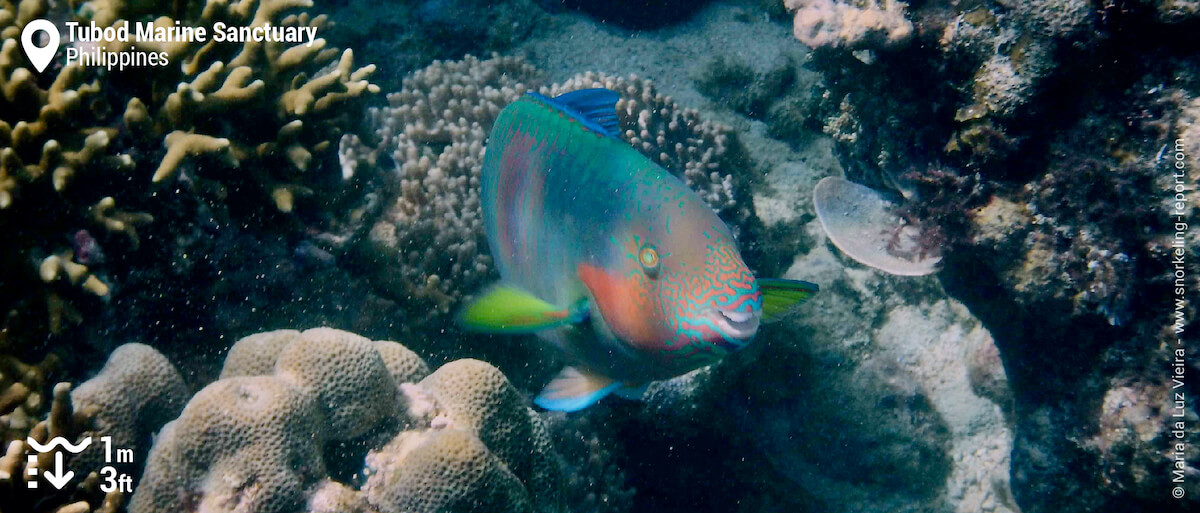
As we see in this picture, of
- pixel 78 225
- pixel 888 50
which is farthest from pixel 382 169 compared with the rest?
pixel 888 50

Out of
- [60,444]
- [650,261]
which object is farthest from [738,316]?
[60,444]

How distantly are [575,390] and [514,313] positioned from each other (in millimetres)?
562

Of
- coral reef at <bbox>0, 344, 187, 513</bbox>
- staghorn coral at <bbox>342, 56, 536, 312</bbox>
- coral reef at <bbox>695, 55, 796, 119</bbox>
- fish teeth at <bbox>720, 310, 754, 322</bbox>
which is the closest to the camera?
fish teeth at <bbox>720, 310, 754, 322</bbox>

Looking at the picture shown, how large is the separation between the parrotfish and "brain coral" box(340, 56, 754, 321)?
1214 mm

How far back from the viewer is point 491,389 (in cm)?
293

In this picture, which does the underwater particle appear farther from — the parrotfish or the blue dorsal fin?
the blue dorsal fin

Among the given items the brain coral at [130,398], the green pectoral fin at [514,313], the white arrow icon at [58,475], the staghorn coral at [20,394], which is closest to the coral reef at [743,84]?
the green pectoral fin at [514,313]

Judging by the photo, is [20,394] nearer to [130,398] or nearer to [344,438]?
[130,398]

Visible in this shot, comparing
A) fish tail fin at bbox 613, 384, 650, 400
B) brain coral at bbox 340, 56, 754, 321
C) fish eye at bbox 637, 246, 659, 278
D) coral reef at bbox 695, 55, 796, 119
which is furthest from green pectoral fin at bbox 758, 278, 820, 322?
coral reef at bbox 695, 55, 796, 119

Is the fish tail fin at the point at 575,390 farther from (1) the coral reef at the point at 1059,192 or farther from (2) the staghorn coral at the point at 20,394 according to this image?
(1) the coral reef at the point at 1059,192

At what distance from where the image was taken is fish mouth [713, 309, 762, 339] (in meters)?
1.83

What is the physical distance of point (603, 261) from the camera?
2139 mm

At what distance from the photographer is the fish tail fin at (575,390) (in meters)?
2.46

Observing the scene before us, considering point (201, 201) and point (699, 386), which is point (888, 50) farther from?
point (201, 201)
